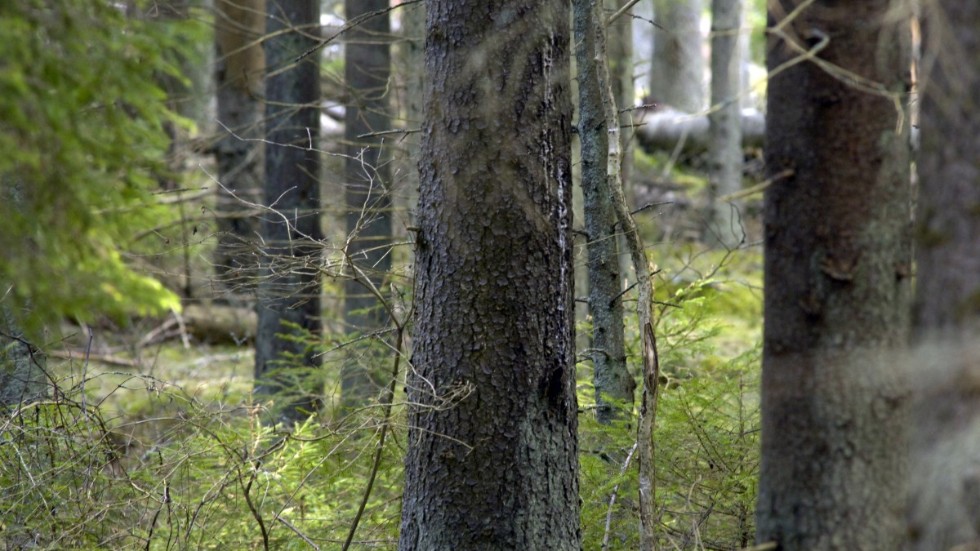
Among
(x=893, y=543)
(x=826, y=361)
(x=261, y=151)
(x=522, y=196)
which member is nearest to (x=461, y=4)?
(x=522, y=196)

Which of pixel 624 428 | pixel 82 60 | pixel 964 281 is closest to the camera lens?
pixel 964 281

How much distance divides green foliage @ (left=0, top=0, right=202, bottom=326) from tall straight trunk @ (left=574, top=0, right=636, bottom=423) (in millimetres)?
3181

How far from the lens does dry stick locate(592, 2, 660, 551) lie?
16.8 ft

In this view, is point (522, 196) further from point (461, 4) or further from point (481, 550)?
point (481, 550)

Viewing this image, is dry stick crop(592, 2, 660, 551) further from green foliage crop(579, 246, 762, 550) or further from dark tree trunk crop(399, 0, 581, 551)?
dark tree trunk crop(399, 0, 581, 551)

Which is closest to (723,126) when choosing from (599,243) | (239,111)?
(239,111)

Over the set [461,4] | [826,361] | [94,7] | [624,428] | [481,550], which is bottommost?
[481,550]

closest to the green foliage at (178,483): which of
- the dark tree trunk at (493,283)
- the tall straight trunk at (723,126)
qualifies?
the dark tree trunk at (493,283)

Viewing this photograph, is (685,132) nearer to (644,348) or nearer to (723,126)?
(723,126)

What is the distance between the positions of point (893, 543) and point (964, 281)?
1.08 m

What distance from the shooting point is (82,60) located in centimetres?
358

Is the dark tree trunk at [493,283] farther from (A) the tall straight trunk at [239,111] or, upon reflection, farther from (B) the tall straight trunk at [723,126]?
(B) the tall straight trunk at [723,126]

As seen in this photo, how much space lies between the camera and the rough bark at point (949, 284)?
9.56 ft

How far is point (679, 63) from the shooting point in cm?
1847
